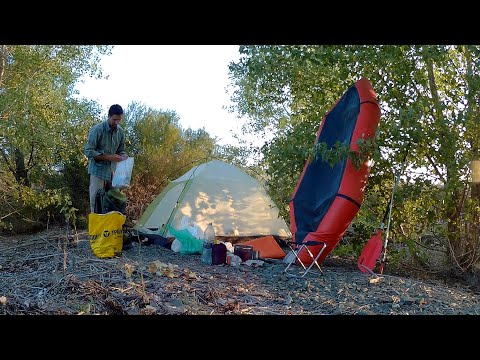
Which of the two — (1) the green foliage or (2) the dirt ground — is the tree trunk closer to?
(1) the green foliage

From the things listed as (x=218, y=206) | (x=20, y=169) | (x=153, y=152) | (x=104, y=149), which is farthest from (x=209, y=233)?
(x=20, y=169)

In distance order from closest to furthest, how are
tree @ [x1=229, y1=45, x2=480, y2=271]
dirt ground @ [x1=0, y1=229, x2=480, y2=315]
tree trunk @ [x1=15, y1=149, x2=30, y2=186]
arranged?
dirt ground @ [x1=0, y1=229, x2=480, y2=315]
tree @ [x1=229, y1=45, x2=480, y2=271]
tree trunk @ [x1=15, y1=149, x2=30, y2=186]

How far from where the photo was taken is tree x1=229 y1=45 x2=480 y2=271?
18.8 ft

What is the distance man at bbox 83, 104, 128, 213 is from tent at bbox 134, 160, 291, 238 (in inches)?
81.4

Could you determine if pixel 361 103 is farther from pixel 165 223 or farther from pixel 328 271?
pixel 165 223

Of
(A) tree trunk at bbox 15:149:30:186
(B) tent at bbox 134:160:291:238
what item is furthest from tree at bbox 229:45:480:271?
(A) tree trunk at bbox 15:149:30:186

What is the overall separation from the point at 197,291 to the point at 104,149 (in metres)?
2.77

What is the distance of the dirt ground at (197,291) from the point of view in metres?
3.90

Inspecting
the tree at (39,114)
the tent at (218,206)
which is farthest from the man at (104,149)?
the tent at (218,206)

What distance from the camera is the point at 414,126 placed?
570cm

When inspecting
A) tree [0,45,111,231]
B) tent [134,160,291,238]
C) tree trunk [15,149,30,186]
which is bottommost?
tent [134,160,291,238]

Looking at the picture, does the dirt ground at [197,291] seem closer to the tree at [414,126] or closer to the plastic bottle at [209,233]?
the tree at [414,126]

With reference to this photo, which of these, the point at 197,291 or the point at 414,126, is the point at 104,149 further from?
the point at 414,126
